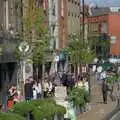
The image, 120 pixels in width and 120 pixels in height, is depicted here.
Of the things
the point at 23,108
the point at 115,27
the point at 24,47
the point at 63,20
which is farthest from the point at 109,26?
the point at 23,108

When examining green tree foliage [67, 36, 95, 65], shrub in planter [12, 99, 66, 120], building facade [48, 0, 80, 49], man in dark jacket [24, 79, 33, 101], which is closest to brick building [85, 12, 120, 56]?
building facade [48, 0, 80, 49]

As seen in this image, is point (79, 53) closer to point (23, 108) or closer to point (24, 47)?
point (24, 47)

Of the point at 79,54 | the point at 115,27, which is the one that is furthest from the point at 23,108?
the point at 115,27

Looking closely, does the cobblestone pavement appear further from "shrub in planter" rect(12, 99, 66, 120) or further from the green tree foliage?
the green tree foliage

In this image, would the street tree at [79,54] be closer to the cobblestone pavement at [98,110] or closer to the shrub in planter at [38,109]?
the cobblestone pavement at [98,110]

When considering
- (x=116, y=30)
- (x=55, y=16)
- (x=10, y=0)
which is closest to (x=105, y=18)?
(x=116, y=30)

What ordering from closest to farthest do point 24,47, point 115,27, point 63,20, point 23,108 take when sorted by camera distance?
1. point 23,108
2. point 24,47
3. point 63,20
4. point 115,27

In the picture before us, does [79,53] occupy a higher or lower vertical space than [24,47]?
lower

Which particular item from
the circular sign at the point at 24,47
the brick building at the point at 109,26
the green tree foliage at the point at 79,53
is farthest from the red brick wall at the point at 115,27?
the circular sign at the point at 24,47

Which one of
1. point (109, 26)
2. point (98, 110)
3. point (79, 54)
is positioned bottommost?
Answer: point (98, 110)

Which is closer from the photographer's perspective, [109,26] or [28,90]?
[28,90]

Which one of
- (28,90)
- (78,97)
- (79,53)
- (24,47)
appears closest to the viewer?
(78,97)

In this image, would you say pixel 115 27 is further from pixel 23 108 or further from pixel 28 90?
pixel 23 108

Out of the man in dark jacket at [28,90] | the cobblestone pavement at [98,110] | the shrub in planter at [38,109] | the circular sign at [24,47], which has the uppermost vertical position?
the circular sign at [24,47]
